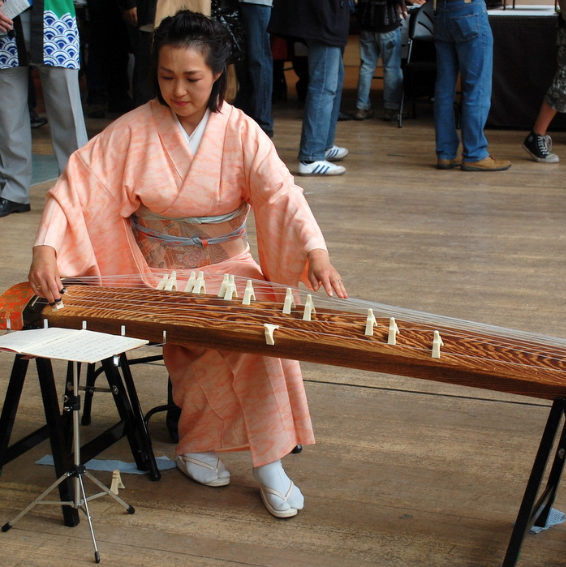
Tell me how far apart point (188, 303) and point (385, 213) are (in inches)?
107

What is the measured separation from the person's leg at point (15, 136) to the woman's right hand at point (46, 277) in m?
2.50

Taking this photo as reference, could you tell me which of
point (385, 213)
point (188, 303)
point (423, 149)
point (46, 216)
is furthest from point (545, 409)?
point (423, 149)

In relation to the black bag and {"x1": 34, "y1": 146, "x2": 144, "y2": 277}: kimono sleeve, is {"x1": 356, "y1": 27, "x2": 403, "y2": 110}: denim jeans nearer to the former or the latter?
the black bag

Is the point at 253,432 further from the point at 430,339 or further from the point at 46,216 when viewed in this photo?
the point at 46,216

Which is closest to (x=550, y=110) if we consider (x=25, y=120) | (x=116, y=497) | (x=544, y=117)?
(x=544, y=117)

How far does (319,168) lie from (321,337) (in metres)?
3.60

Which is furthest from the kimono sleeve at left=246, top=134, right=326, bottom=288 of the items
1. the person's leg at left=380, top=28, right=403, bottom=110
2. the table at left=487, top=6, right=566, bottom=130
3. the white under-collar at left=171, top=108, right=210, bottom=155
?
→ the person's leg at left=380, top=28, right=403, bottom=110

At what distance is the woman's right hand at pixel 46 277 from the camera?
5.71 ft

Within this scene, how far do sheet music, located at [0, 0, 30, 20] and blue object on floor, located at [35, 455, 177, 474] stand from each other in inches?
98.4

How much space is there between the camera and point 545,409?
2297 mm

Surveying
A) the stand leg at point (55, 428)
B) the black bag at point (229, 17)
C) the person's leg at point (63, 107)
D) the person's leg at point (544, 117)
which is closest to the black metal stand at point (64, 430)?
the stand leg at point (55, 428)

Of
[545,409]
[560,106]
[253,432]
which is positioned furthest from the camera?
[560,106]

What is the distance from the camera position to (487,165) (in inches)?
A: 202

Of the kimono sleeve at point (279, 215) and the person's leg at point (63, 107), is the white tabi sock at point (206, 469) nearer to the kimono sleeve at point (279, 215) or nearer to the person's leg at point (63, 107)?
the kimono sleeve at point (279, 215)
